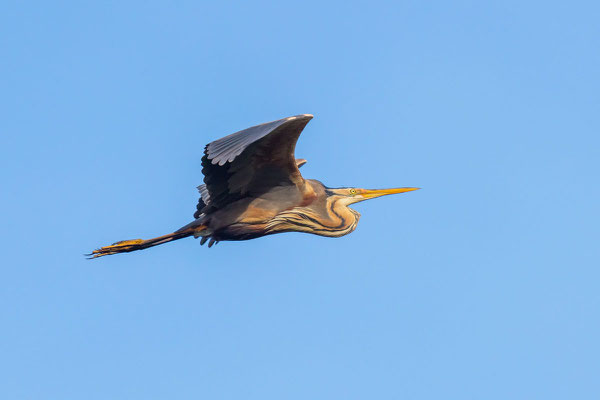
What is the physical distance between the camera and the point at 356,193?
590 inches

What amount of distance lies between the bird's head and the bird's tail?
2.07 m

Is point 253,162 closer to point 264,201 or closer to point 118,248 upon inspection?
point 264,201

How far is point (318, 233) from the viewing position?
47.1 ft

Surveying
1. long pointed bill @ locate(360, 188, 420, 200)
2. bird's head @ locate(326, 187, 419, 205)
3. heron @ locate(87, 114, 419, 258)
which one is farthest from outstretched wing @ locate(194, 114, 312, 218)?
long pointed bill @ locate(360, 188, 420, 200)

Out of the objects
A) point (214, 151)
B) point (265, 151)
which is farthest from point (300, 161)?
point (214, 151)

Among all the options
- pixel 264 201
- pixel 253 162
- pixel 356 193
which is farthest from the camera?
pixel 356 193

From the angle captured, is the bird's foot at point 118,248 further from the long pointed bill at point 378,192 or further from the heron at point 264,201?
the long pointed bill at point 378,192

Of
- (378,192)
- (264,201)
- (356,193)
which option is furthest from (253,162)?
(378,192)

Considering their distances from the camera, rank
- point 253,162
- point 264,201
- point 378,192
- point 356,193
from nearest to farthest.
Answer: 1. point 253,162
2. point 264,201
3. point 356,193
4. point 378,192

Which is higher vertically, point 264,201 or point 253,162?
point 253,162

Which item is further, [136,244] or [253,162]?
[136,244]

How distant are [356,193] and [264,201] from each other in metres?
1.73

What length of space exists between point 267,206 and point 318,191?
2.74ft

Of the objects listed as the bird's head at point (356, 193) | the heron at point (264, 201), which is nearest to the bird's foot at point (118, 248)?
the heron at point (264, 201)
